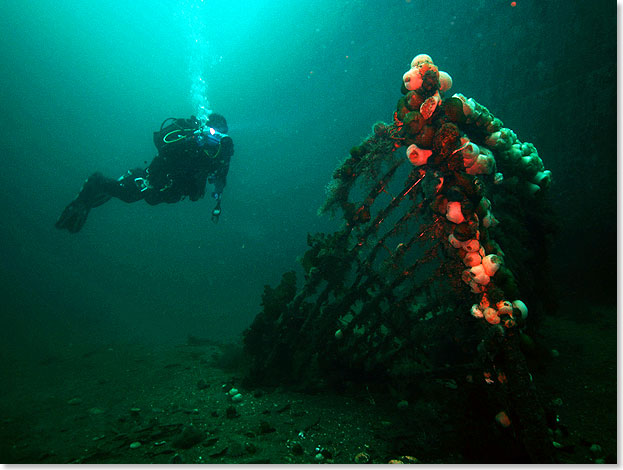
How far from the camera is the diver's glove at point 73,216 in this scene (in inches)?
313

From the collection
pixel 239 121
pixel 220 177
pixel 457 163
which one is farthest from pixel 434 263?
pixel 239 121

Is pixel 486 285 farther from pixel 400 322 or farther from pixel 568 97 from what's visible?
pixel 568 97

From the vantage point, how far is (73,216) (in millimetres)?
8023

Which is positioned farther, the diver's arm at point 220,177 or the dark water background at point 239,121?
the diver's arm at point 220,177

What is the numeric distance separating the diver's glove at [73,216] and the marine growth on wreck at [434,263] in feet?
22.8

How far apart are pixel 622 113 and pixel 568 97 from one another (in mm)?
6070

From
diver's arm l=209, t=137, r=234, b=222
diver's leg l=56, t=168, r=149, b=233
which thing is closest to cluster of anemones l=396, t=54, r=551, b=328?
diver's arm l=209, t=137, r=234, b=222

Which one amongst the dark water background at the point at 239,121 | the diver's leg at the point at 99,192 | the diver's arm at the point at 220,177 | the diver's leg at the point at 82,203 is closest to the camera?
the dark water background at the point at 239,121

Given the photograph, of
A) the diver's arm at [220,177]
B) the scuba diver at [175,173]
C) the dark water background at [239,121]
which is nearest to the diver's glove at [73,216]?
the scuba diver at [175,173]

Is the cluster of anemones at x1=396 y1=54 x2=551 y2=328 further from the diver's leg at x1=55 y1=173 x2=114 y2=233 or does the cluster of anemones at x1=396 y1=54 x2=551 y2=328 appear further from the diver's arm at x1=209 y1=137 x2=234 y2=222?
the diver's leg at x1=55 y1=173 x2=114 y2=233

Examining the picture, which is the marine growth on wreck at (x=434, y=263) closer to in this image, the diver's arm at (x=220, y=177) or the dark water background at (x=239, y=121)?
the dark water background at (x=239, y=121)

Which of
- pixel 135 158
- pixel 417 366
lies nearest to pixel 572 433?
pixel 417 366

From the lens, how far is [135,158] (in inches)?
4139

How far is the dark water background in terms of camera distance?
273 inches
